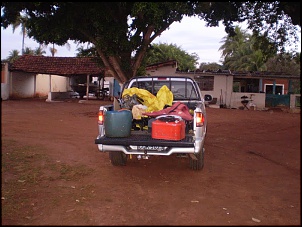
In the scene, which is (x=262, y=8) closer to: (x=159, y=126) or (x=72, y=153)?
(x=159, y=126)

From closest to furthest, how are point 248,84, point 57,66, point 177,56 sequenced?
point 248,84 → point 57,66 → point 177,56

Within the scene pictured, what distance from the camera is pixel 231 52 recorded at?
3731cm

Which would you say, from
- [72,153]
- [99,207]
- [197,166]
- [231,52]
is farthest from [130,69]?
[231,52]

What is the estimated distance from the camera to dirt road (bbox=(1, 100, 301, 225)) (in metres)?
Answer: 3.77

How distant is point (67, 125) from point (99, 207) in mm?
7971

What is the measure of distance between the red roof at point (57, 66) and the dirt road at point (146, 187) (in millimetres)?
17598

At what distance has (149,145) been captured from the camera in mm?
5008

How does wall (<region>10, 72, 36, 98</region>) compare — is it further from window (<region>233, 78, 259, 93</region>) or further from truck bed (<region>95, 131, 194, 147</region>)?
truck bed (<region>95, 131, 194, 147</region>)

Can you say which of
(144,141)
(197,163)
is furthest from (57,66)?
(144,141)

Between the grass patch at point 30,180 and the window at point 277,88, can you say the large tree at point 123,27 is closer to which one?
the grass patch at point 30,180

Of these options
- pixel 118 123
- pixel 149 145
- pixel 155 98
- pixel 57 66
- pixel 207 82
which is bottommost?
pixel 149 145

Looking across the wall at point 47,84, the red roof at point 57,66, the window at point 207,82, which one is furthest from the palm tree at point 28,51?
A: the window at point 207,82

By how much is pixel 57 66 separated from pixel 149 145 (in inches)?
911

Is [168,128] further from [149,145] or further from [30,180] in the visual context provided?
[30,180]
